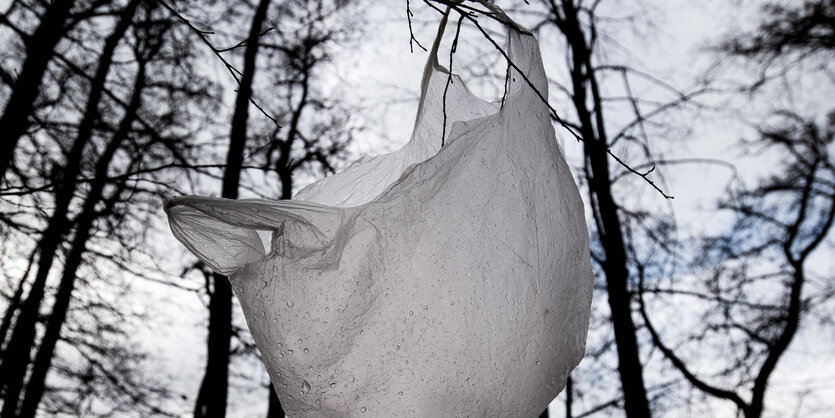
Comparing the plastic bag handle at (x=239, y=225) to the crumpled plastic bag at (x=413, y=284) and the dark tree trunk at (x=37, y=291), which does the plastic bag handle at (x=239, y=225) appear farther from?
the dark tree trunk at (x=37, y=291)

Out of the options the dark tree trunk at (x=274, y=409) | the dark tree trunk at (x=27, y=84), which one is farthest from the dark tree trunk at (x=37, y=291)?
the dark tree trunk at (x=274, y=409)

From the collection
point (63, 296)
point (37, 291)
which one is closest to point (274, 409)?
point (63, 296)

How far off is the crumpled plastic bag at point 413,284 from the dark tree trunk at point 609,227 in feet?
9.18

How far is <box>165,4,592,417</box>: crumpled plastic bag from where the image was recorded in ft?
3.75

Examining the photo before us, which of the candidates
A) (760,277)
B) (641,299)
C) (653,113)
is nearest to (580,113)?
(653,113)

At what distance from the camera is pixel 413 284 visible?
3.79ft

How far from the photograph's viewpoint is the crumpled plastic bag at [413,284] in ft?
3.75

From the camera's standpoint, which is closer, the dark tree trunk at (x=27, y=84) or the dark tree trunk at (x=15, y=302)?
the dark tree trunk at (x=27, y=84)

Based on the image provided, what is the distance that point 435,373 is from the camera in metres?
1.14

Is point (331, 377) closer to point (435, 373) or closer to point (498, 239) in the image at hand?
point (435, 373)

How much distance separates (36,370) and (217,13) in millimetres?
4676

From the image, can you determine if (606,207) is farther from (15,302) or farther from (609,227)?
(15,302)

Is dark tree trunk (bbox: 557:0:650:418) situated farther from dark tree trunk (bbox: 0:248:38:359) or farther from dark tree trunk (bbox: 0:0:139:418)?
dark tree trunk (bbox: 0:248:38:359)

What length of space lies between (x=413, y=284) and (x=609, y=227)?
12.4 feet
